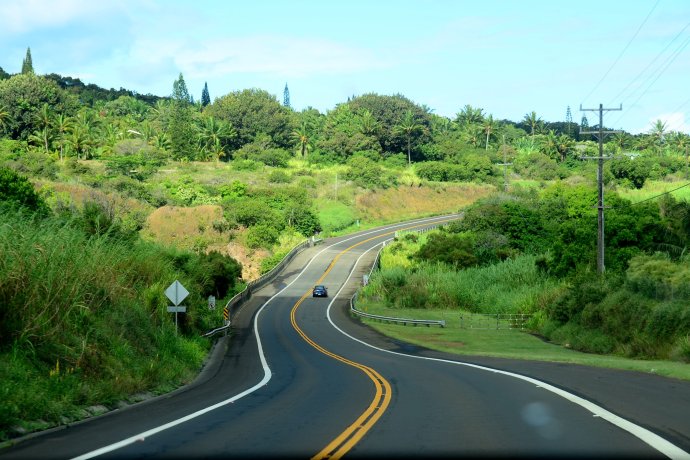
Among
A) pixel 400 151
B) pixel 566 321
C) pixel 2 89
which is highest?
pixel 2 89

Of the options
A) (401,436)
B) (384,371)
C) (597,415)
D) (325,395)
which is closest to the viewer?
(401,436)

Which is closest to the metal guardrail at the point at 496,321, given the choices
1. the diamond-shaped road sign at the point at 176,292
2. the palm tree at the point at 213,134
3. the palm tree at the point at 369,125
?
the diamond-shaped road sign at the point at 176,292

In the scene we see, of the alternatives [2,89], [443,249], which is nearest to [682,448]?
[443,249]

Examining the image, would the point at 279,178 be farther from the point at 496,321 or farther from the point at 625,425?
the point at 625,425

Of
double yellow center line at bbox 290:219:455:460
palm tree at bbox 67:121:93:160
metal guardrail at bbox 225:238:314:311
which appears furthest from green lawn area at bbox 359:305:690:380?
palm tree at bbox 67:121:93:160

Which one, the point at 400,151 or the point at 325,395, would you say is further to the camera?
the point at 400,151

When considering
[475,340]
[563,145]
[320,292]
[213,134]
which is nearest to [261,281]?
[320,292]

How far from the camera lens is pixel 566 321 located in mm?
44688

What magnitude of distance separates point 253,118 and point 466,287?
4328 inches

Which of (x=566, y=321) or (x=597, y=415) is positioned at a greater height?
(x=597, y=415)

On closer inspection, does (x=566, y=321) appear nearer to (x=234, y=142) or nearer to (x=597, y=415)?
(x=597, y=415)

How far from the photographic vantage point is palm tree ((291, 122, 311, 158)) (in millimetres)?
Answer: 170750

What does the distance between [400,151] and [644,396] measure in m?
159

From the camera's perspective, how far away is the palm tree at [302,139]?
171 metres
